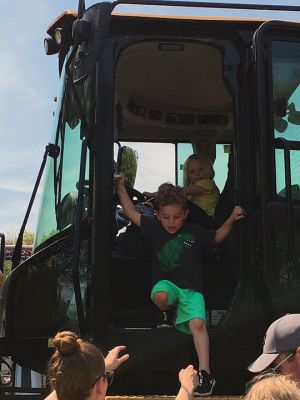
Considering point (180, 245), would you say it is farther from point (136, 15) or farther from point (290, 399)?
point (290, 399)

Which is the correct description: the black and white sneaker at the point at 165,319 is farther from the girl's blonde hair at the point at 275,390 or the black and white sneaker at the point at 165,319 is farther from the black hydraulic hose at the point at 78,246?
the girl's blonde hair at the point at 275,390

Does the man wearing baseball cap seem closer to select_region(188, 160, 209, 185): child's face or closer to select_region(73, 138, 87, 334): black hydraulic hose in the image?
select_region(73, 138, 87, 334): black hydraulic hose

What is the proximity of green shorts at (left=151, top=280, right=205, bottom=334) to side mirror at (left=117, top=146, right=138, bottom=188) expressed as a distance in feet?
3.71

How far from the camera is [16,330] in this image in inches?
147

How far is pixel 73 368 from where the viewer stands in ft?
7.84

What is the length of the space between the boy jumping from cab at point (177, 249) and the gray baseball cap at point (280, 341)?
2.40 ft

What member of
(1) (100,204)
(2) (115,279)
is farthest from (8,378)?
(1) (100,204)

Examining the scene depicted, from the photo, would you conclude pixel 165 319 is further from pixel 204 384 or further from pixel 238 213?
pixel 238 213

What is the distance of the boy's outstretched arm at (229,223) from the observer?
3391 mm

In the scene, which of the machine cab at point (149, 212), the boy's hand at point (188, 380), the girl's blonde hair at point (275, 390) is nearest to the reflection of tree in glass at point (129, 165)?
the machine cab at point (149, 212)

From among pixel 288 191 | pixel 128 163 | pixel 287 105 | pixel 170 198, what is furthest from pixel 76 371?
pixel 128 163

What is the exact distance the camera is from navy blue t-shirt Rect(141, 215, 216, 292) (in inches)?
135

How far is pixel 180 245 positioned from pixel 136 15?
131cm

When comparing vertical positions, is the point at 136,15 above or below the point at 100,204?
above
